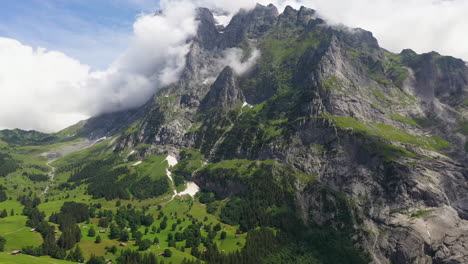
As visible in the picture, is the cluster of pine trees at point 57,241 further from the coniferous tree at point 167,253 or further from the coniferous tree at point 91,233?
the coniferous tree at point 167,253

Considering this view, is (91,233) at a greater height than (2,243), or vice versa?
(2,243)

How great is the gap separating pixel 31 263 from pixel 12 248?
3210cm

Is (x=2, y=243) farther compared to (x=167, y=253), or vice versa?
(x=167, y=253)

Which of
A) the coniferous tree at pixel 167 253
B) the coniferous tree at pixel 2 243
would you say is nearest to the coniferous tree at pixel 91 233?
the coniferous tree at pixel 2 243

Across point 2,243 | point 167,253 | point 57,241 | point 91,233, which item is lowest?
point 167,253

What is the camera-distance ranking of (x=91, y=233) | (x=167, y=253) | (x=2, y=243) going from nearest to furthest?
(x=2, y=243) < (x=167, y=253) < (x=91, y=233)

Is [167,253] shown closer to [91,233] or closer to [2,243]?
[91,233]

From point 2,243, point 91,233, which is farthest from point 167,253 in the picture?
point 2,243

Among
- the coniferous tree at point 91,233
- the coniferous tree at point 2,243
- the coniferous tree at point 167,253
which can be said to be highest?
the coniferous tree at point 2,243

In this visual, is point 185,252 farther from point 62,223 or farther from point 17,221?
point 17,221

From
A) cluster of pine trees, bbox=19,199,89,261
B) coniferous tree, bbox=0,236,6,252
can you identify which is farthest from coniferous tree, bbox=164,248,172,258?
coniferous tree, bbox=0,236,6,252

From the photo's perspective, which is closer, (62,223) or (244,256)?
(244,256)

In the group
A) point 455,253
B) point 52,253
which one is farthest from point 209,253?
point 455,253

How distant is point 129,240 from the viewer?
642ft
